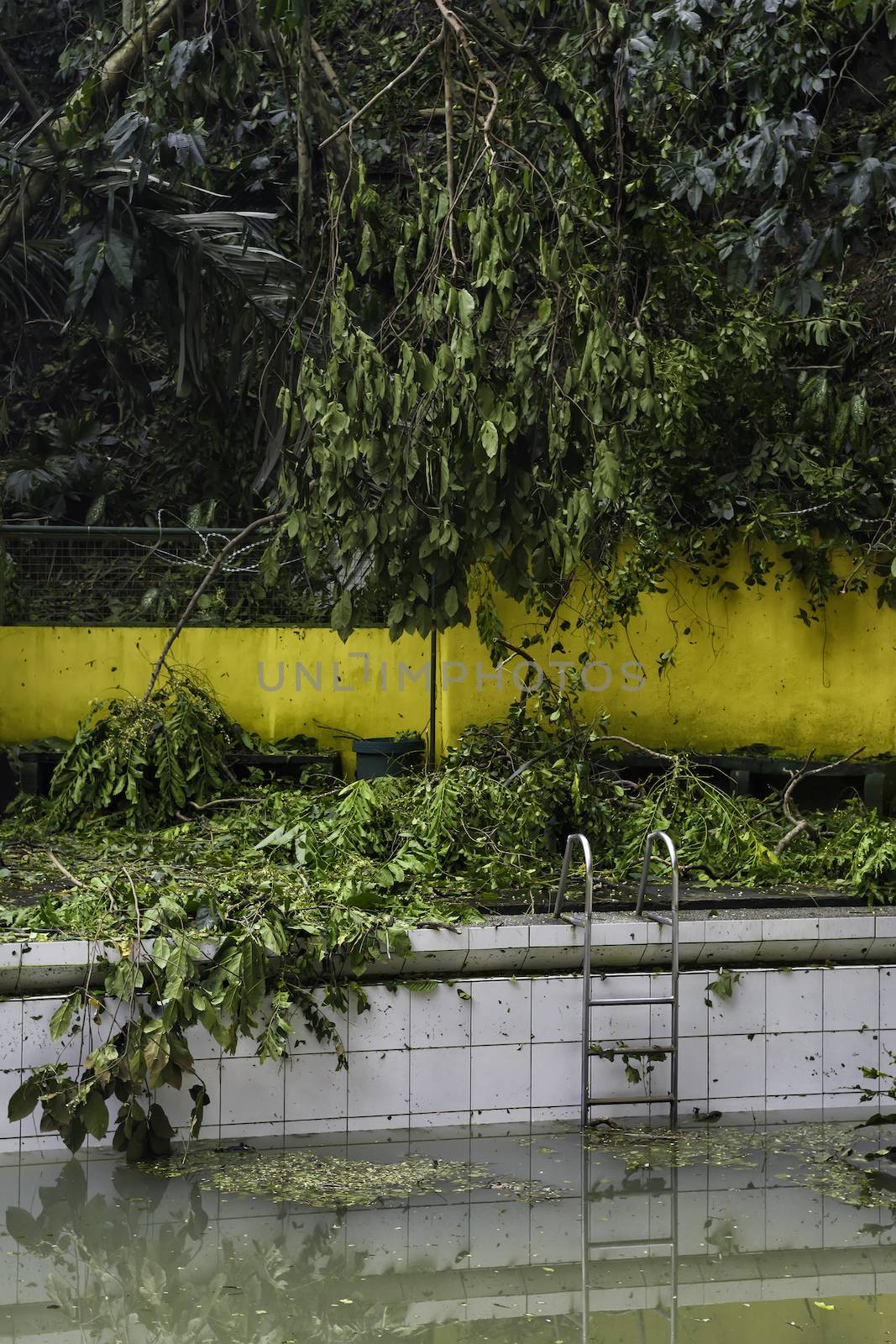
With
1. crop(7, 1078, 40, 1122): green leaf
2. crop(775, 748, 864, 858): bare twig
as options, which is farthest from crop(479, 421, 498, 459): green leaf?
crop(7, 1078, 40, 1122): green leaf

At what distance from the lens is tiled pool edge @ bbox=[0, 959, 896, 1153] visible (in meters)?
4.51

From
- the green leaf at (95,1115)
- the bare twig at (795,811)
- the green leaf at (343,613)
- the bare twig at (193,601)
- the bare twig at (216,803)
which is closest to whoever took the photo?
the green leaf at (95,1115)

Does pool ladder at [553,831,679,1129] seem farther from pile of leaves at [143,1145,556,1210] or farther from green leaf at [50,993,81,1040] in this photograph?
green leaf at [50,993,81,1040]

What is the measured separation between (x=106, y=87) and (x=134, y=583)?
3.08m

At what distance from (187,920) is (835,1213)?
236cm

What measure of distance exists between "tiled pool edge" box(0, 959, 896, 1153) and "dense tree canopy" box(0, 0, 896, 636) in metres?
1.87

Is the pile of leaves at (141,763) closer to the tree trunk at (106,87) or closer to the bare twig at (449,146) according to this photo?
the tree trunk at (106,87)

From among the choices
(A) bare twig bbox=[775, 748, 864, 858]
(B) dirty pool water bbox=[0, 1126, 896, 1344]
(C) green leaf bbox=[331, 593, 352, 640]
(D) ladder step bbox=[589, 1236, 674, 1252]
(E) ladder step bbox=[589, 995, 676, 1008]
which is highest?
(C) green leaf bbox=[331, 593, 352, 640]

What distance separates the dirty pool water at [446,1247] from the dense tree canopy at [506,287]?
2.45 metres

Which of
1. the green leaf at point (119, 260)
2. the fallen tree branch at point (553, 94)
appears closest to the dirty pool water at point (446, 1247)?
the fallen tree branch at point (553, 94)

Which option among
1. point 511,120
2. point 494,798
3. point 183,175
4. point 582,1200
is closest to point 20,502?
point 183,175

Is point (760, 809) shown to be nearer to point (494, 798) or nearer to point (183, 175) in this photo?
point (494, 798)

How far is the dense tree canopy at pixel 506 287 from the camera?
562 centimetres

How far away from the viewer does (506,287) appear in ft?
17.6
